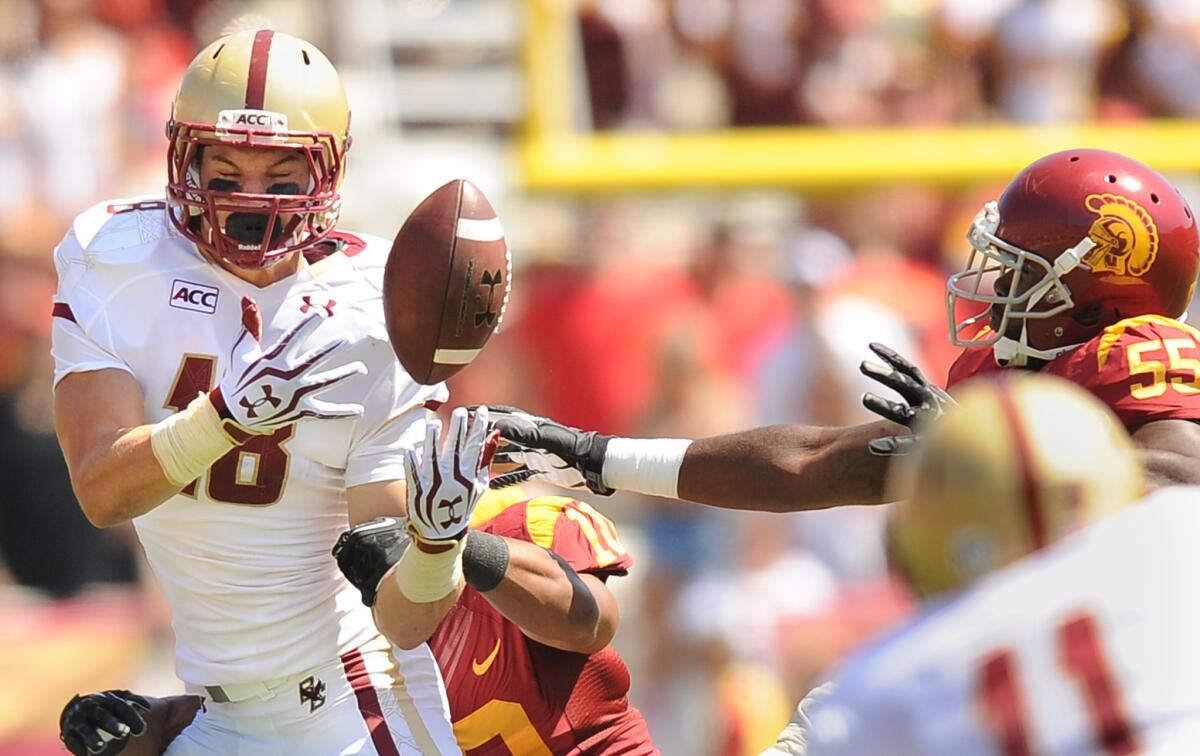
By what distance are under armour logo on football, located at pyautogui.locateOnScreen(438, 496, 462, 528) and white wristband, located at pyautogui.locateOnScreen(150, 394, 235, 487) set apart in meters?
0.36

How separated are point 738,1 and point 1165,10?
1972mm

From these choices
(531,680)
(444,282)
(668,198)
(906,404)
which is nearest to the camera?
(444,282)

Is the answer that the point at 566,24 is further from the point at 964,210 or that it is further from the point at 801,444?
the point at 801,444

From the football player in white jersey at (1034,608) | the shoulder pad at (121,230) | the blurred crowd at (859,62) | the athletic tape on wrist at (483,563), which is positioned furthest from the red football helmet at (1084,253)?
the blurred crowd at (859,62)

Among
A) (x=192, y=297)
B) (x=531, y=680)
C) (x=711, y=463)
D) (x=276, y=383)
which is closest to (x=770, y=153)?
(x=711, y=463)

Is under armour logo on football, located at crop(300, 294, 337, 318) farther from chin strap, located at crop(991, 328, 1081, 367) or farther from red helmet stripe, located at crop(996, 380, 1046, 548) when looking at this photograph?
red helmet stripe, located at crop(996, 380, 1046, 548)

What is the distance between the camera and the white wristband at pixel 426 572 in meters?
3.05

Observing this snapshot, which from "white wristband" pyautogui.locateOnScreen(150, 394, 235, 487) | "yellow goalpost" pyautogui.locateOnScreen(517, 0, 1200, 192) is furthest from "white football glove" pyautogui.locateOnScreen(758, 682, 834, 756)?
"yellow goalpost" pyautogui.locateOnScreen(517, 0, 1200, 192)

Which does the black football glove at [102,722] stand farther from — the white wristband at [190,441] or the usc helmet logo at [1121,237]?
the usc helmet logo at [1121,237]

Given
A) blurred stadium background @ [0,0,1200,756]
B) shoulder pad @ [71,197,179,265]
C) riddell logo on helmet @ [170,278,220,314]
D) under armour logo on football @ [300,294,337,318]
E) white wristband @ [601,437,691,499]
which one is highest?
shoulder pad @ [71,197,179,265]

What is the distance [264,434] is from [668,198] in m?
4.93

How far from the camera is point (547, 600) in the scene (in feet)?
10.9

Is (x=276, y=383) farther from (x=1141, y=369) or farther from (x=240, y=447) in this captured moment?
(x=1141, y=369)

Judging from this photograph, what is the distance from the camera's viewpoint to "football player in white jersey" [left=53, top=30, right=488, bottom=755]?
324 centimetres
